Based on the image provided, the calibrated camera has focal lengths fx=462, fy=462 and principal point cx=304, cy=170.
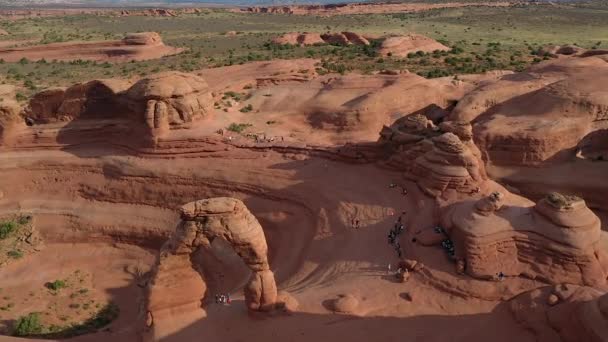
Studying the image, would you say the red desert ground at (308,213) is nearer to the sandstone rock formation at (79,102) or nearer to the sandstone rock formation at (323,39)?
the sandstone rock formation at (79,102)

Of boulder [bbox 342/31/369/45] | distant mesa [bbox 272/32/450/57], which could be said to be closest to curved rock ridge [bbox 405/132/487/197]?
distant mesa [bbox 272/32/450/57]

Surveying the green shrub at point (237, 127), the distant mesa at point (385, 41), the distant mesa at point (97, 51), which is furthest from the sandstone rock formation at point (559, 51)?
the distant mesa at point (97, 51)

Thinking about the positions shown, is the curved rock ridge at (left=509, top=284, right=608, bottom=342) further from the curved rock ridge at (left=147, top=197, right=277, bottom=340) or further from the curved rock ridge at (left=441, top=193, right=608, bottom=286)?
the curved rock ridge at (left=147, top=197, right=277, bottom=340)

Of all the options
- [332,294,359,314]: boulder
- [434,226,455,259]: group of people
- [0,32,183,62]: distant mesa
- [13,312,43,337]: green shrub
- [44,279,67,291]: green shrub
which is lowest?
[44,279,67,291]: green shrub

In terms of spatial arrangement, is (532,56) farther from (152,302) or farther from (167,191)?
(152,302)

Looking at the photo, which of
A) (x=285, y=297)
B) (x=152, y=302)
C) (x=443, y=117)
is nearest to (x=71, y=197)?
(x=152, y=302)

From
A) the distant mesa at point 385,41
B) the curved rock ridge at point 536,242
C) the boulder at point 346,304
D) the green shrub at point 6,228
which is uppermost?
the distant mesa at point 385,41
